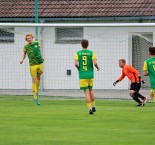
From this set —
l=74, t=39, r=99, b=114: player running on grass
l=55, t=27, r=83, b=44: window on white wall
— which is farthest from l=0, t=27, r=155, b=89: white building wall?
l=74, t=39, r=99, b=114: player running on grass

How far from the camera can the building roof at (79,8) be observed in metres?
36.6

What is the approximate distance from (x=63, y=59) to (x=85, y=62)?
34.3 feet

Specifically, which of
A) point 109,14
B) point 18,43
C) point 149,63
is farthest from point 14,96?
point 149,63

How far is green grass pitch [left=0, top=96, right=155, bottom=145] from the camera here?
16.3 metres

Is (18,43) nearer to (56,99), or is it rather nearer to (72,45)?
(72,45)

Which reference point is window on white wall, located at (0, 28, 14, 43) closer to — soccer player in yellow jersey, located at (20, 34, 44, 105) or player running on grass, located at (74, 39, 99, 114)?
soccer player in yellow jersey, located at (20, 34, 44, 105)

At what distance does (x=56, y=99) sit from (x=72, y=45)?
591cm

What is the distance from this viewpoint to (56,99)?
96.3 ft

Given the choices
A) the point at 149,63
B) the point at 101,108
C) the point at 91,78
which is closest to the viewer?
the point at 149,63

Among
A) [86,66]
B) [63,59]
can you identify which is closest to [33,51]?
[86,66]

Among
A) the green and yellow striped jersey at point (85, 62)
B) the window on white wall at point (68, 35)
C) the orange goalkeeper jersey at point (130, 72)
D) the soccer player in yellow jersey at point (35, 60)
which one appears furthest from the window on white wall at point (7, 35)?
the green and yellow striped jersey at point (85, 62)

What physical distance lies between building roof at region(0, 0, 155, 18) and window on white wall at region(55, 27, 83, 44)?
79.3 inches

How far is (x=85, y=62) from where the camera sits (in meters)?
22.5

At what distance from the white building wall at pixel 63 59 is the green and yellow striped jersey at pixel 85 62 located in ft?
27.7
